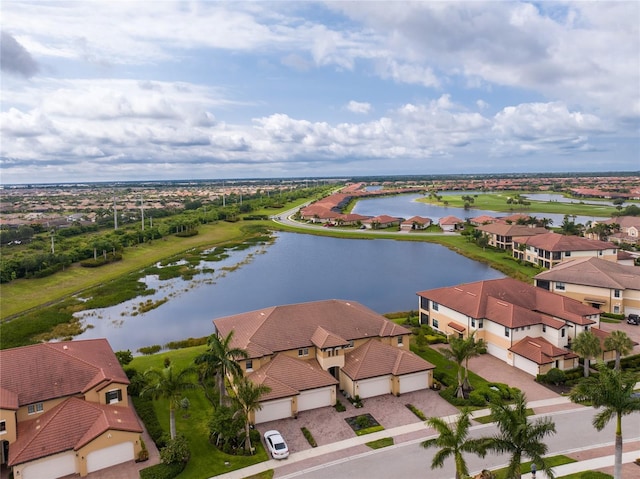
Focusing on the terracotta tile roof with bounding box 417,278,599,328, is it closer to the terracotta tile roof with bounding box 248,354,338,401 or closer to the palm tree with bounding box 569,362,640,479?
the terracotta tile roof with bounding box 248,354,338,401

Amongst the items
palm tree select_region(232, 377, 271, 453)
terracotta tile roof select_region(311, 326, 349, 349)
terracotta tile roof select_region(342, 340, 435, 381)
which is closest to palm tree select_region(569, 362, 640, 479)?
terracotta tile roof select_region(342, 340, 435, 381)

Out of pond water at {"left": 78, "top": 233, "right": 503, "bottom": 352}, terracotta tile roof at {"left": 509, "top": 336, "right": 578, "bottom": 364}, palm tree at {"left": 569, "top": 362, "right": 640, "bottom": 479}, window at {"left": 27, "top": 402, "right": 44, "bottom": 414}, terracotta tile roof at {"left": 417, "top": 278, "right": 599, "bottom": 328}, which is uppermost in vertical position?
palm tree at {"left": 569, "top": 362, "right": 640, "bottom": 479}

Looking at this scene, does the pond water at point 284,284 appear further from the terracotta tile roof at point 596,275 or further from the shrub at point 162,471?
the shrub at point 162,471

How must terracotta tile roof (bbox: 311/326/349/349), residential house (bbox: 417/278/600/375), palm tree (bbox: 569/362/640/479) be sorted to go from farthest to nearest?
residential house (bbox: 417/278/600/375) < terracotta tile roof (bbox: 311/326/349/349) < palm tree (bbox: 569/362/640/479)

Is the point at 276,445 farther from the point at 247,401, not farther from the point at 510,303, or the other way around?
the point at 510,303

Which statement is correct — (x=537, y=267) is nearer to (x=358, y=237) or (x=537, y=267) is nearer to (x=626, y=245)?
(x=626, y=245)

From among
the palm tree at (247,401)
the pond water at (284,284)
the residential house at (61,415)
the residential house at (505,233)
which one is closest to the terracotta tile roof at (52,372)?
the residential house at (61,415)

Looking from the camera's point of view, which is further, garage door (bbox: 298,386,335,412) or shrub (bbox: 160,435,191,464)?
garage door (bbox: 298,386,335,412)
